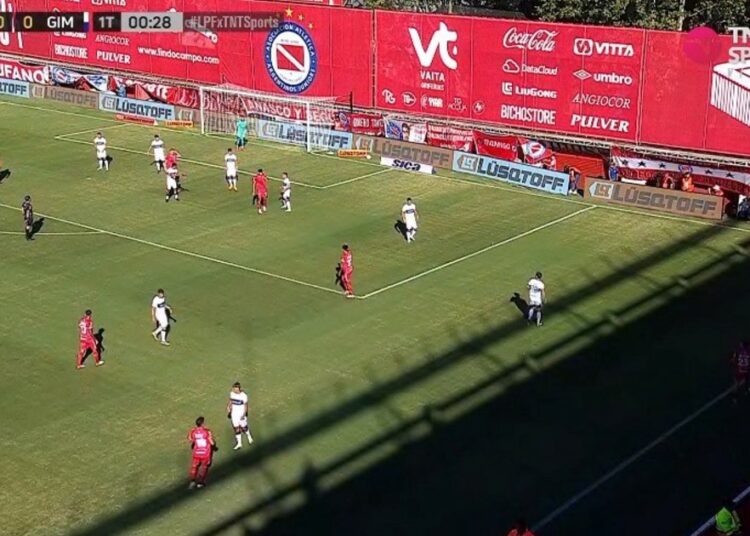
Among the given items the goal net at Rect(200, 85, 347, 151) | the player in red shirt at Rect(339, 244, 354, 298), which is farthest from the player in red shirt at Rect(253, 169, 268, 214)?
the goal net at Rect(200, 85, 347, 151)

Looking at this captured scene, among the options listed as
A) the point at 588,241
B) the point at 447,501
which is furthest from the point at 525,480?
the point at 588,241

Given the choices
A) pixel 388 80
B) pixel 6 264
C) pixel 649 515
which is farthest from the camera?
pixel 388 80

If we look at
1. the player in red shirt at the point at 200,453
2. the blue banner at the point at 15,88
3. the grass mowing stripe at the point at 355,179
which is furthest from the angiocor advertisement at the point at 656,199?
the blue banner at the point at 15,88

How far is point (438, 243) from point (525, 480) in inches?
645

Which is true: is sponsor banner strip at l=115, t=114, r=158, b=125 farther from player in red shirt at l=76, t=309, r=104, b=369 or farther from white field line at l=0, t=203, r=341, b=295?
player in red shirt at l=76, t=309, r=104, b=369

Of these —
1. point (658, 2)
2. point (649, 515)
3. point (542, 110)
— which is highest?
point (658, 2)

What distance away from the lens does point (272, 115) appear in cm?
5697

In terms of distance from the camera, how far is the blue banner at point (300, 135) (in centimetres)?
5241

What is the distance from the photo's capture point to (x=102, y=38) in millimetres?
66688

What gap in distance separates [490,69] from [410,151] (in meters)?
5.33

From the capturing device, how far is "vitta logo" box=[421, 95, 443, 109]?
52.5m

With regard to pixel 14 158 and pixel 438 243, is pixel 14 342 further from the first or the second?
pixel 14 158

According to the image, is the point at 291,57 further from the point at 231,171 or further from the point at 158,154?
the point at 231,171

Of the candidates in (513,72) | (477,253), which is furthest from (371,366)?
(513,72)
